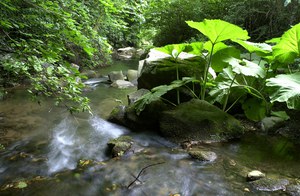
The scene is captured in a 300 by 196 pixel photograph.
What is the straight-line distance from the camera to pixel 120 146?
13.1 ft

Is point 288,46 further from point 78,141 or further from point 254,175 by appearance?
point 78,141

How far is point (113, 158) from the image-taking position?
383 centimetres

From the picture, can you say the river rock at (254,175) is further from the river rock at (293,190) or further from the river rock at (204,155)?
the river rock at (204,155)

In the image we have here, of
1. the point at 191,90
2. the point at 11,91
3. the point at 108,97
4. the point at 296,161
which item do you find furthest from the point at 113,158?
the point at 11,91

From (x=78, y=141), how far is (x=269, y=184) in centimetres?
320

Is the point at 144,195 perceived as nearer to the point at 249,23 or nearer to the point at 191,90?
the point at 191,90

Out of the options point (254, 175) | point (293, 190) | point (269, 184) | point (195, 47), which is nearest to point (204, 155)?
point (254, 175)

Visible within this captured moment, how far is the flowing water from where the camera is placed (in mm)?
3025

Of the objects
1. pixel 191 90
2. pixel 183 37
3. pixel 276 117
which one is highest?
pixel 183 37

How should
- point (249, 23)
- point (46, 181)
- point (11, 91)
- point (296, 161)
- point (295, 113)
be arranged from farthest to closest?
point (249, 23) < point (11, 91) < point (295, 113) < point (296, 161) < point (46, 181)

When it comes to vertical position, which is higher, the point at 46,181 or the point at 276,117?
the point at 276,117

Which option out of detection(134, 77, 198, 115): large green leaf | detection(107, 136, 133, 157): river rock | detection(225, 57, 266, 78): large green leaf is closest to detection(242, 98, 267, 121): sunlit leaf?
detection(225, 57, 266, 78): large green leaf

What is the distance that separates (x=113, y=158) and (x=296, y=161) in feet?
8.77

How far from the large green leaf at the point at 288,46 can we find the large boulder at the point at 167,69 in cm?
139
